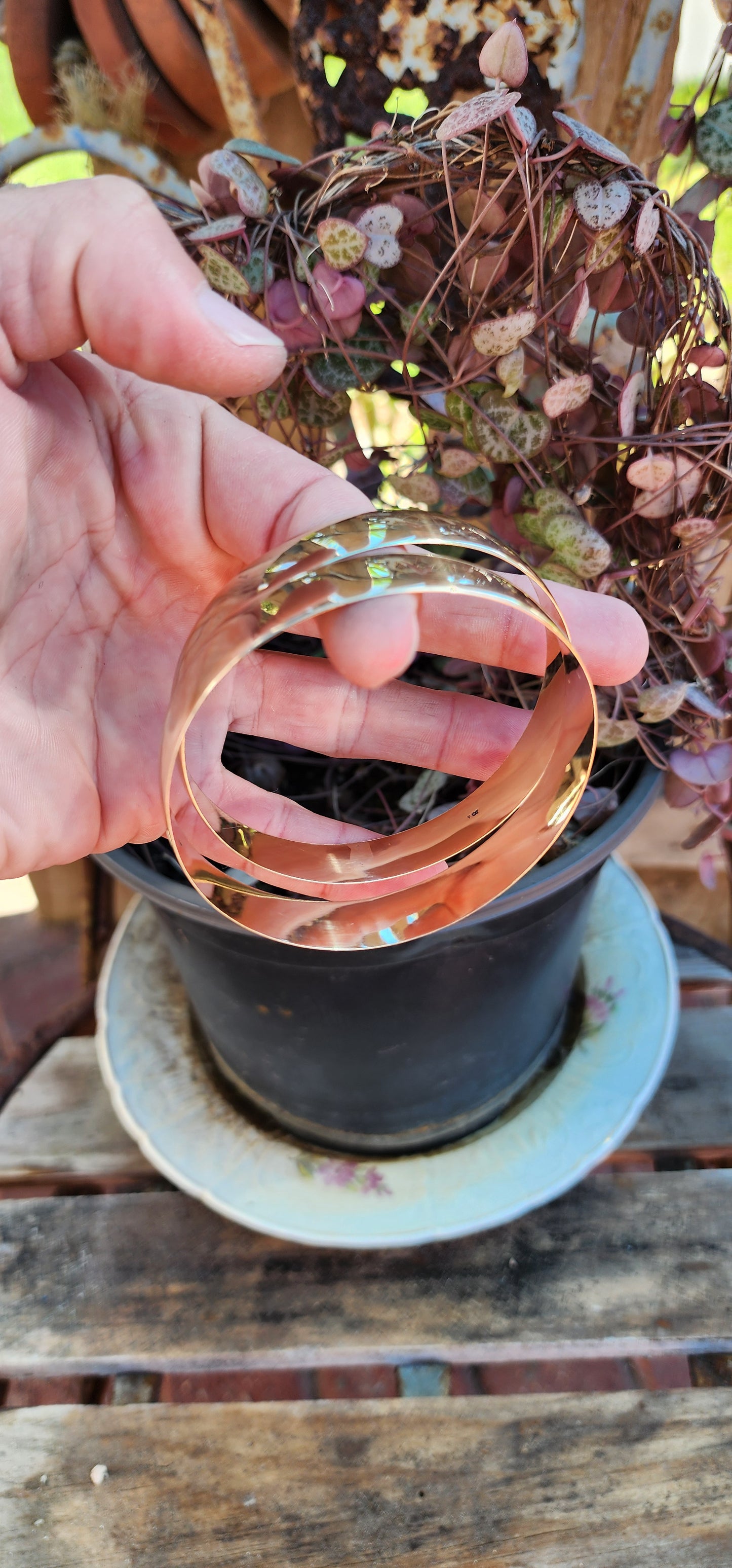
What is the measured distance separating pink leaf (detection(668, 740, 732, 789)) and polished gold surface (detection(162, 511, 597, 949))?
0.06 metres

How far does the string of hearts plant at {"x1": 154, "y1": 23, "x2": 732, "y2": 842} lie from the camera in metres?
0.31

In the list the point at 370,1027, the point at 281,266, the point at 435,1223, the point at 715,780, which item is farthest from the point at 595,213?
the point at 435,1223

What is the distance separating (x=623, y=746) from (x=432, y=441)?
7.2 inches

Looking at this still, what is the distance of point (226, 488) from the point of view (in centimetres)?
36

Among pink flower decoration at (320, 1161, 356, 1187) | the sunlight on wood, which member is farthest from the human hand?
the sunlight on wood

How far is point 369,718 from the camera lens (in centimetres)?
40

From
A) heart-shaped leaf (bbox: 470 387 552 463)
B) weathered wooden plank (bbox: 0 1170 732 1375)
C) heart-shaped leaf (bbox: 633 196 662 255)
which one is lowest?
weathered wooden plank (bbox: 0 1170 732 1375)

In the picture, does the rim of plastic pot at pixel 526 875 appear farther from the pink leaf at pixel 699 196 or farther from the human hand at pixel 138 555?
the pink leaf at pixel 699 196

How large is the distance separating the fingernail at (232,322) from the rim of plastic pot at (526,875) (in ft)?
0.71

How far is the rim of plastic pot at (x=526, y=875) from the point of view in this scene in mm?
396

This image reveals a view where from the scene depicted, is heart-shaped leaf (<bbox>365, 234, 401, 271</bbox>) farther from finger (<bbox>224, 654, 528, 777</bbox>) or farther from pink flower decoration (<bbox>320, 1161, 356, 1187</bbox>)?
pink flower decoration (<bbox>320, 1161, 356, 1187</bbox>)

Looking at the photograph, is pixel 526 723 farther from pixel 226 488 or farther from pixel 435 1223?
pixel 435 1223

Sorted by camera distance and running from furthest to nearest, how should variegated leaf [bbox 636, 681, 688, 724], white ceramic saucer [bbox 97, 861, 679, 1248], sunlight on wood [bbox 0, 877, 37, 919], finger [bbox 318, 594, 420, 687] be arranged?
sunlight on wood [bbox 0, 877, 37, 919] < white ceramic saucer [bbox 97, 861, 679, 1248] < variegated leaf [bbox 636, 681, 688, 724] < finger [bbox 318, 594, 420, 687]

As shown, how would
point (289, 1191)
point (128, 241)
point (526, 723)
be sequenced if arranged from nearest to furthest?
point (128, 241) < point (526, 723) < point (289, 1191)
